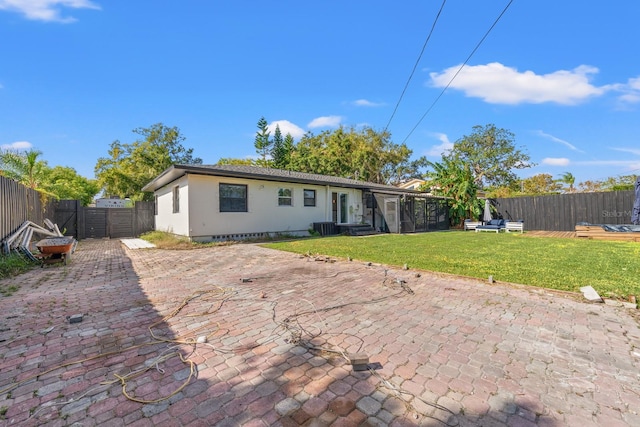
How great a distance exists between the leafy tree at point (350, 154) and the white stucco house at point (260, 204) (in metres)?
13.5

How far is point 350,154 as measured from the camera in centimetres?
3158

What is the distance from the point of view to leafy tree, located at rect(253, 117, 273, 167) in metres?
26.3

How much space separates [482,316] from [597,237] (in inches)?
530

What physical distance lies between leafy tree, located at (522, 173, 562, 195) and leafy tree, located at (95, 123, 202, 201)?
39196 mm

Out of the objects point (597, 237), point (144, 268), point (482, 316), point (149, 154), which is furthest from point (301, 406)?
point (149, 154)

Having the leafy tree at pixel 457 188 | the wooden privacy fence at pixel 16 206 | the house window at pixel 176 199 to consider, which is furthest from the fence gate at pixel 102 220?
the leafy tree at pixel 457 188

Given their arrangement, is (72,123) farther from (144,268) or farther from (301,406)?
(301,406)

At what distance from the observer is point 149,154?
27.1 m

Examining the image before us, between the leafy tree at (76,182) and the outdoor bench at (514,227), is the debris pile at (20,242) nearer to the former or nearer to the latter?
the outdoor bench at (514,227)

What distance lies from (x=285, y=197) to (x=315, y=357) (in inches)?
455

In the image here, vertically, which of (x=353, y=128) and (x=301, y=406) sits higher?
(x=353, y=128)

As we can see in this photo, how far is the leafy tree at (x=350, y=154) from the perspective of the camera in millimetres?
30984

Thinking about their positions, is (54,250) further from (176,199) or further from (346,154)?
(346,154)

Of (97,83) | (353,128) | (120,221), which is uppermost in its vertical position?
(353,128)
